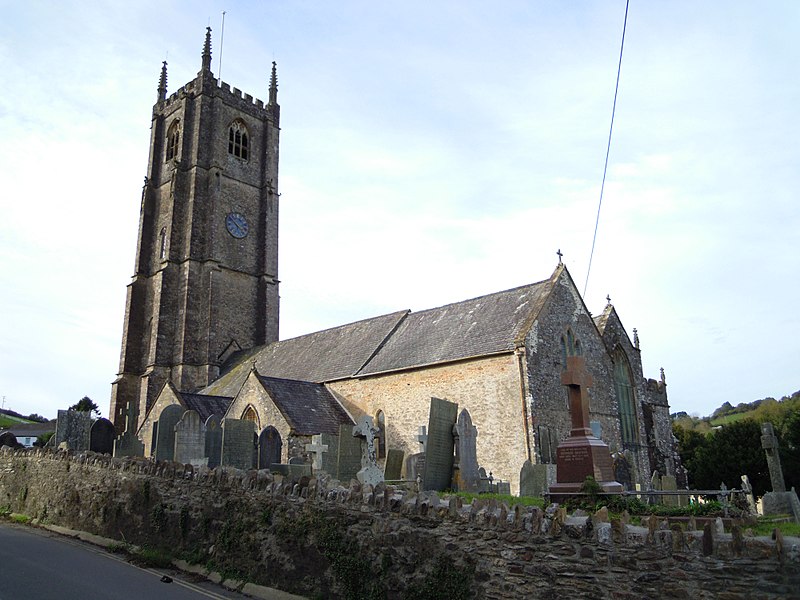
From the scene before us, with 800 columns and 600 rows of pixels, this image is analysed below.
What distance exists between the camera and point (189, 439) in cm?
1252

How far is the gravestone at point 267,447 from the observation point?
13.7m

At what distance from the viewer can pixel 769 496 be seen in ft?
43.7

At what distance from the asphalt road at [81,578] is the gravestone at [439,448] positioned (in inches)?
219

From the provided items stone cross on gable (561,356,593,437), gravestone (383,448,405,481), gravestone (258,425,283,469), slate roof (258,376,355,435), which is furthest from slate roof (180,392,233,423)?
stone cross on gable (561,356,593,437)

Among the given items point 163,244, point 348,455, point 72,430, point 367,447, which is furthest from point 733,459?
point 163,244

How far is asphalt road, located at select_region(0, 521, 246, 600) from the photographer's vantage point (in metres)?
7.37

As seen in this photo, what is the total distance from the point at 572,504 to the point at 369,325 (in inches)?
761

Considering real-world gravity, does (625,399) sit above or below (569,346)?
below

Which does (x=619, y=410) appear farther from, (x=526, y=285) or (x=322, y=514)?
(x=322, y=514)

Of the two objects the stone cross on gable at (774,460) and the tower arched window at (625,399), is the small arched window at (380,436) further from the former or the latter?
the stone cross on gable at (774,460)

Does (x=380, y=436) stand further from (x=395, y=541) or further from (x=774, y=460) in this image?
(x=395, y=541)

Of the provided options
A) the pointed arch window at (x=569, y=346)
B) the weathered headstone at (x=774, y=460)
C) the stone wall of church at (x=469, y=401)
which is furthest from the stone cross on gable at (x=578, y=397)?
the pointed arch window at (x=569, y=346)

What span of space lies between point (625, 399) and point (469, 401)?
8939 millimetres

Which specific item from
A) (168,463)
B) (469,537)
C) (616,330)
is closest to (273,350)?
(616,330)
